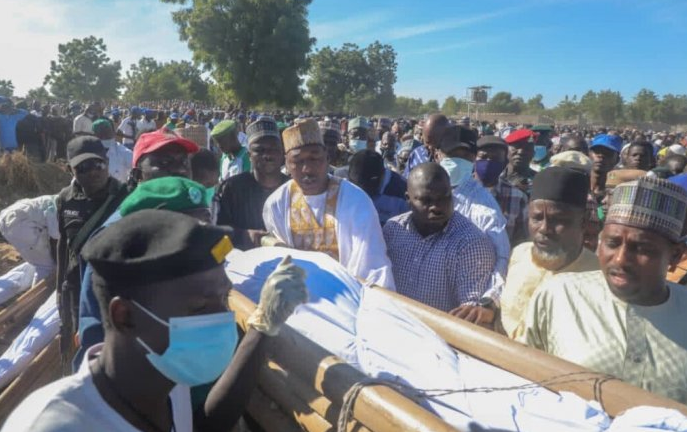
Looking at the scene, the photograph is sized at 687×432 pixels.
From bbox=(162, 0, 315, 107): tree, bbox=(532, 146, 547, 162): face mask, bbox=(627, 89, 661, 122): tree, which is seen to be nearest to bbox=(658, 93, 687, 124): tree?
bbox=(627, 89, 661, 122): tree

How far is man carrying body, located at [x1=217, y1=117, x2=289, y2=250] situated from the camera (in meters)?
3.88

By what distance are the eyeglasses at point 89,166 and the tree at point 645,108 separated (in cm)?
7641

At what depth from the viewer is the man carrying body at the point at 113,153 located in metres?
7.29

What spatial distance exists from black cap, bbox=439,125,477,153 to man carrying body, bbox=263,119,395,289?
4.89 feet

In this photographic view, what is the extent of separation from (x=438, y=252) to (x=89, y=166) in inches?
94.5

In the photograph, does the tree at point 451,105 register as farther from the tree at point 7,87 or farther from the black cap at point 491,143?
the black cap at point 491,143

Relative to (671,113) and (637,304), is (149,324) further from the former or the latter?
(671,113)

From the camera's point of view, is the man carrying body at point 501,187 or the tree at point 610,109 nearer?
the man carrying body at point 501,187

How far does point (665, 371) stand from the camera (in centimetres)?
174

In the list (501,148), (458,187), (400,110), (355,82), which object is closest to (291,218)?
(458,187)

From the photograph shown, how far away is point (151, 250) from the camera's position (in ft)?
4.53

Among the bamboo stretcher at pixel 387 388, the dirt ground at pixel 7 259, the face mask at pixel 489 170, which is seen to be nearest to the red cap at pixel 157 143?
the bamboo stretcher at pixel 387 388

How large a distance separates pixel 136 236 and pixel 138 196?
83 cm

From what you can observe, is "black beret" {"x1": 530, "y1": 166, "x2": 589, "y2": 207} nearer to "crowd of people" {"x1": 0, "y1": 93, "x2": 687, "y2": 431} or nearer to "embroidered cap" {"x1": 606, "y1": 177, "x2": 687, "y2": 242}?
"crowd of people" {"x1": 0, "y1": 93, "x2": 687, "y2": 431}
